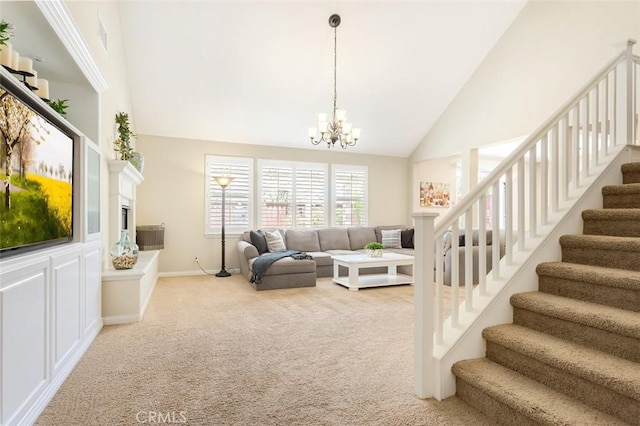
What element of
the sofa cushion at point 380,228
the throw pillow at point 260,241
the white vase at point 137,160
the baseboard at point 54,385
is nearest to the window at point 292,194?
the throw pillow at point 260,241

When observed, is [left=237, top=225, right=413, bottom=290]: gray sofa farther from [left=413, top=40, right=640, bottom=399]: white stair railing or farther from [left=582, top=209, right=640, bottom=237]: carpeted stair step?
[left=582, top=209, right=640, bottom=237]: carpeted stair step

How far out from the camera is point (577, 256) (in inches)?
94.7

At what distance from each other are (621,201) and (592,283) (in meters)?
0.94

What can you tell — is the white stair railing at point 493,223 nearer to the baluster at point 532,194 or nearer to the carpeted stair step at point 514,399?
A: the baluster at point 532,194

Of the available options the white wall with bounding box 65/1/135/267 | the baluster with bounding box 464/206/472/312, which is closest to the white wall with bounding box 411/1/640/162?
the baluster with bounding box 464/206/472/312

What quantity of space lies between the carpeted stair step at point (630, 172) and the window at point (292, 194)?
5.31 metres

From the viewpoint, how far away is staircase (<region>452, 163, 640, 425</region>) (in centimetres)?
162

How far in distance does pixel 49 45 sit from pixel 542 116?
19.4ft

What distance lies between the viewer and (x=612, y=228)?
8.06 feet

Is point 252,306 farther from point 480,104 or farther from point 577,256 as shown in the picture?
point 480,104

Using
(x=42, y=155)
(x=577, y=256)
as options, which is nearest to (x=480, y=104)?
(x=577, y=256)

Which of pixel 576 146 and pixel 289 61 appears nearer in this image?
pixel 576 146

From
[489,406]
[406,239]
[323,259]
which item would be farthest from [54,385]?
[406,239]

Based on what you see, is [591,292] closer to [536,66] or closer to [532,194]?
[532,194]
